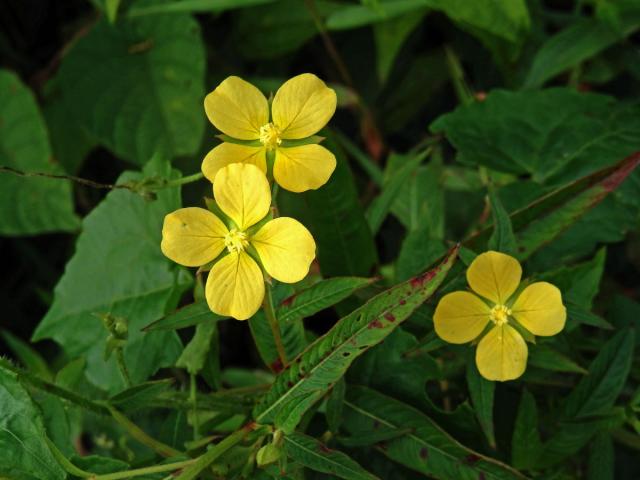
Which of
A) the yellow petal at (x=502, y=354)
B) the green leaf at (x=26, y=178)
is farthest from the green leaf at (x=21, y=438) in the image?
the green leaf at (x=26, y=178)

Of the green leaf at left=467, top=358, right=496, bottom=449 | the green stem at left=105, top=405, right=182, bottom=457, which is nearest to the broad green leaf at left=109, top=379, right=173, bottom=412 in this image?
the green stem at left=105, top=405, right=182, bottom=457

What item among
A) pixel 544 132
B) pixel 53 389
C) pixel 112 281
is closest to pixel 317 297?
pixel 53 389

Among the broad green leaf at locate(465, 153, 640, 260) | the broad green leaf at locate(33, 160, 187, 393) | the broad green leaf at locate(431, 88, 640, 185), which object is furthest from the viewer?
the broad green leaf at locate(431, 88, 640, 185)

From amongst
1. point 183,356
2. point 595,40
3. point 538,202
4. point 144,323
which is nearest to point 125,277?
point 144,323

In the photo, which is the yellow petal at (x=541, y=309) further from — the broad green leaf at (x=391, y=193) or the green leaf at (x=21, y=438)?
the green leaf at (x=21, y=438)

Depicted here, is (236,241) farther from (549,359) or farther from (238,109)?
(549,359)

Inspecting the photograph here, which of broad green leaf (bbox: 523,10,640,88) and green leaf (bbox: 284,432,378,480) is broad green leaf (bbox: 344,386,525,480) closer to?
green leaf (bbox: 284,432,378,480)
